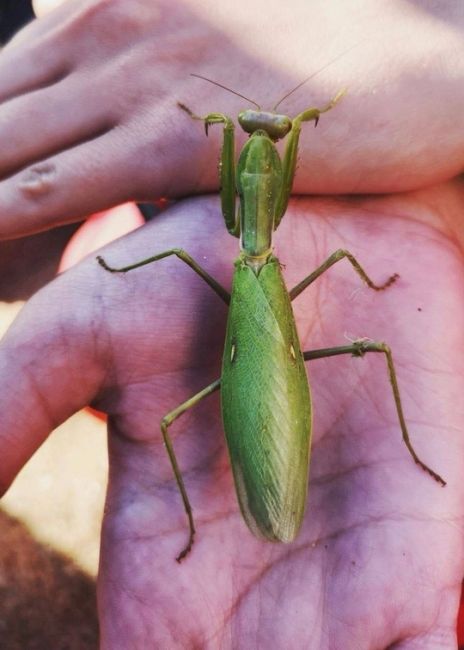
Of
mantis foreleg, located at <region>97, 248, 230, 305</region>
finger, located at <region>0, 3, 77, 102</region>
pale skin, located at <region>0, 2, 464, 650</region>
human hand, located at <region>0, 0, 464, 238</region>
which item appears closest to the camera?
pale skin, located at <region>0, 2, 464, 650</region>

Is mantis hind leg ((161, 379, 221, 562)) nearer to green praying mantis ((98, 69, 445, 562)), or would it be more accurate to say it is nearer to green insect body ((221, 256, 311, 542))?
green praying mantis ((98, 69, 445, 562))

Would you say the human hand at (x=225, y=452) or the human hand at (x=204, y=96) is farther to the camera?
the human hand at (x=204, y=96)

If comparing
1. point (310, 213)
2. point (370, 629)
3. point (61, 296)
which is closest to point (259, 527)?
point (370, 629)

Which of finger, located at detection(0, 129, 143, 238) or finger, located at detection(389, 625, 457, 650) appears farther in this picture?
finger, located at detection(0, 129, 143, 238)

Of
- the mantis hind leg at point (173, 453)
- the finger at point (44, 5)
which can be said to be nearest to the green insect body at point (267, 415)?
the mantis hind leg at point (173, 453)

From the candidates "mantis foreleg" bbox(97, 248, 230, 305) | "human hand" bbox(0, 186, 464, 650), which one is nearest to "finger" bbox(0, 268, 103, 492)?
"human hand" bbox(0, 186, 464, 650)

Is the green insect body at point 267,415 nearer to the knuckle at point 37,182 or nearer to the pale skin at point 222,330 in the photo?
the pale skin at point 222,330
